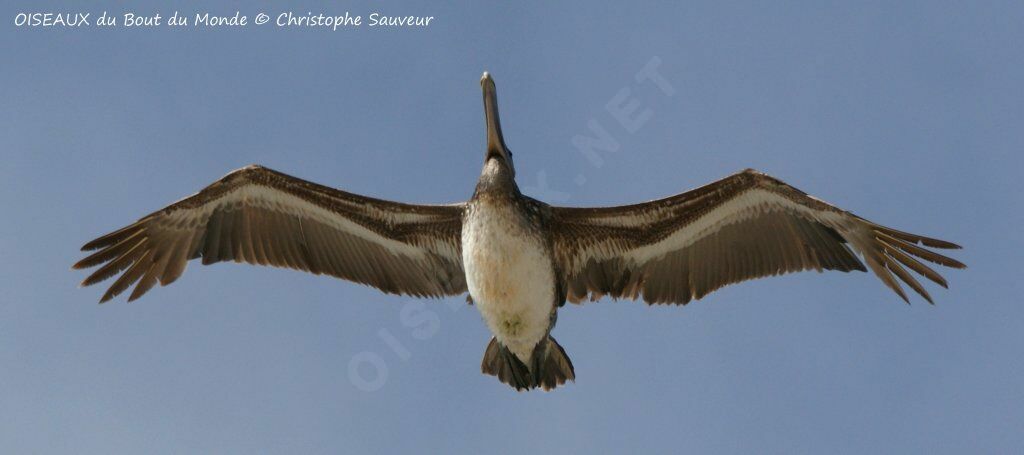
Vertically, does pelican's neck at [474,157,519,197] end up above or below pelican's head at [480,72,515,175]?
below

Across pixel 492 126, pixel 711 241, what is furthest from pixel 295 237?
pixel 711 241

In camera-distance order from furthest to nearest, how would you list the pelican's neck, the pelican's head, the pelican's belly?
the pelican's head, the pelican's neck, the pelican's belly

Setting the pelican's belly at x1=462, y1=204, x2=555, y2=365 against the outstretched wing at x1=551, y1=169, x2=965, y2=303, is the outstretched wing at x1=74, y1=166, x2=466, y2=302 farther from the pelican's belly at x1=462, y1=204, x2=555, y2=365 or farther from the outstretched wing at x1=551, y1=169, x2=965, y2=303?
the outstretched wing at x1=551, y1=169, x2=965, y2=303

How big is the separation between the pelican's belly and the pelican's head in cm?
80

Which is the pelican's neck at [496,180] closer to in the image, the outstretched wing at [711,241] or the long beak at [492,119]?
the long beak at [492,119]

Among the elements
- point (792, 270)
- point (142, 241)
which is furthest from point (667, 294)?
point (142, 241)

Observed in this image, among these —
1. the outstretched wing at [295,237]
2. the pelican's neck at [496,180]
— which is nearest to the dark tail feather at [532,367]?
the outstretched wing at [295,237]

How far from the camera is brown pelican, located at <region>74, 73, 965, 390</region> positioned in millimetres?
11805

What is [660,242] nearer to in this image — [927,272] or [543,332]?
[543,332]

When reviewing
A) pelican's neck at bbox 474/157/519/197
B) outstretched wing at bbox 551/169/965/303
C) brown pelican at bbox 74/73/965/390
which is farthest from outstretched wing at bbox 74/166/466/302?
outstretched wing at bbox 551/169/965/303

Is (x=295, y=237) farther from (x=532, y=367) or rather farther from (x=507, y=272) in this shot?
(x=532, y=367)

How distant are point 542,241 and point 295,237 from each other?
3121 millimetres

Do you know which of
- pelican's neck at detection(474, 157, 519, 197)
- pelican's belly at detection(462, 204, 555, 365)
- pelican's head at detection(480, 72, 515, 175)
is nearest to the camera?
pelican's belly at detection(462, 204, 555, 365)

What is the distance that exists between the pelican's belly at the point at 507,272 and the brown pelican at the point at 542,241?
49 millimetres
